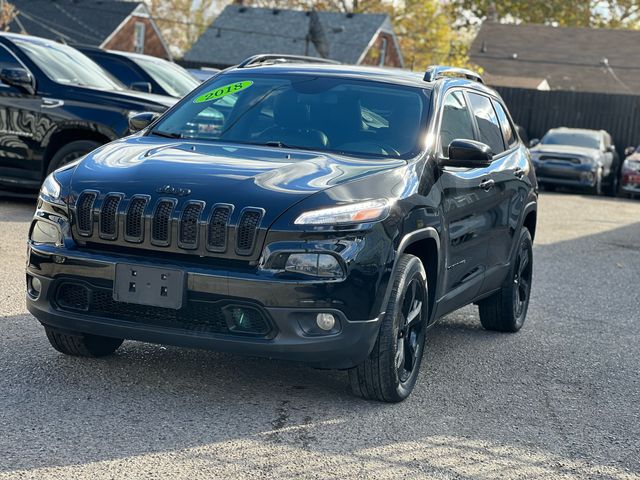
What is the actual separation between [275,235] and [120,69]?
12.3 metres

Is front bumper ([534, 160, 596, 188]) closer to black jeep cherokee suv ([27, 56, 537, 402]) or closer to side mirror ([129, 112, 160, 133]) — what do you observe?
side mirror ([129, 112, 160, 133])

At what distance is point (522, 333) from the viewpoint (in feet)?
28.5

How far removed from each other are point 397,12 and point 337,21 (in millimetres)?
7433

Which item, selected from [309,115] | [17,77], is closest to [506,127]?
[309,115]

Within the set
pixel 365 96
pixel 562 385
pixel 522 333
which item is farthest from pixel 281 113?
pixel 522 333

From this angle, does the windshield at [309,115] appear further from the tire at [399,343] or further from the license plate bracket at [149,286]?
the license plate bracket at [149,286]

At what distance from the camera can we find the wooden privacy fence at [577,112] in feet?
112

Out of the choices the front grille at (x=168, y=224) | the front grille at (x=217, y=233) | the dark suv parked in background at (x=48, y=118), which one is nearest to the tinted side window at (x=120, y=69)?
the dark suv parked in background at (x=48, y=118)

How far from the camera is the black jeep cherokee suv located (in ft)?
17.8

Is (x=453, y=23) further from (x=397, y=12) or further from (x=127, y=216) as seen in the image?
(x=127, y=216)

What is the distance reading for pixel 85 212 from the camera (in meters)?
5.66

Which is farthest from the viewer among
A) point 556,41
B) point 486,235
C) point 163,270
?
point 556,41

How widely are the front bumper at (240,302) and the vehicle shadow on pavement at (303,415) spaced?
1.07ft

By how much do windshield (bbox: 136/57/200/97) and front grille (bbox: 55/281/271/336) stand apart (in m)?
10.7
